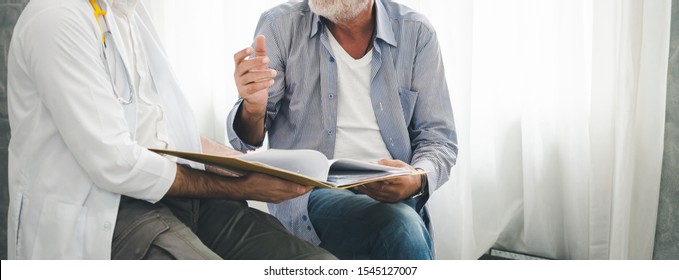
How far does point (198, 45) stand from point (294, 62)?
808mm

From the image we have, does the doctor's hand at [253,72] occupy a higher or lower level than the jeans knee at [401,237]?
higher

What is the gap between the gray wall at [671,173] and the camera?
7.16 feet

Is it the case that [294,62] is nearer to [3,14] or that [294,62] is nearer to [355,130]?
[355,130]

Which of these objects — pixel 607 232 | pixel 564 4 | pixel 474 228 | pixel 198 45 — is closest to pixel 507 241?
pixel 474 228

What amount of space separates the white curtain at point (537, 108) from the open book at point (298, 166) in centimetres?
108

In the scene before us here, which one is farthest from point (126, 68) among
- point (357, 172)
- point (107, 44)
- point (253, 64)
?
point (357, 172)

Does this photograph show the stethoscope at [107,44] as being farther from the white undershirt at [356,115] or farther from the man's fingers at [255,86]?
the white undershirt at [356,115]

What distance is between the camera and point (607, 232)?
2336mm

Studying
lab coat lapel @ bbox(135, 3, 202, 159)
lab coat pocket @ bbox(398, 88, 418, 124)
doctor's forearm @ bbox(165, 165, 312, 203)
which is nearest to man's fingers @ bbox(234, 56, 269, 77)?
lab coat lapel @ bbox(135, 3, 202, 159)

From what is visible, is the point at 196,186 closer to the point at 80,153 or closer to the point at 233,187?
the point at 233,187

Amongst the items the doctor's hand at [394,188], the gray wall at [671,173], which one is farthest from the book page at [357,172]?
the gray wall at [671,173]

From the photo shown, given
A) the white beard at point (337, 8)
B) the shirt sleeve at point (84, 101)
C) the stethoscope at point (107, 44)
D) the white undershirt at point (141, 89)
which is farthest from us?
the white beard at point (337, 8)

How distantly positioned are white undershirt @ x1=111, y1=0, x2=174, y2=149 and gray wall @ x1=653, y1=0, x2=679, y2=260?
1.56 m
